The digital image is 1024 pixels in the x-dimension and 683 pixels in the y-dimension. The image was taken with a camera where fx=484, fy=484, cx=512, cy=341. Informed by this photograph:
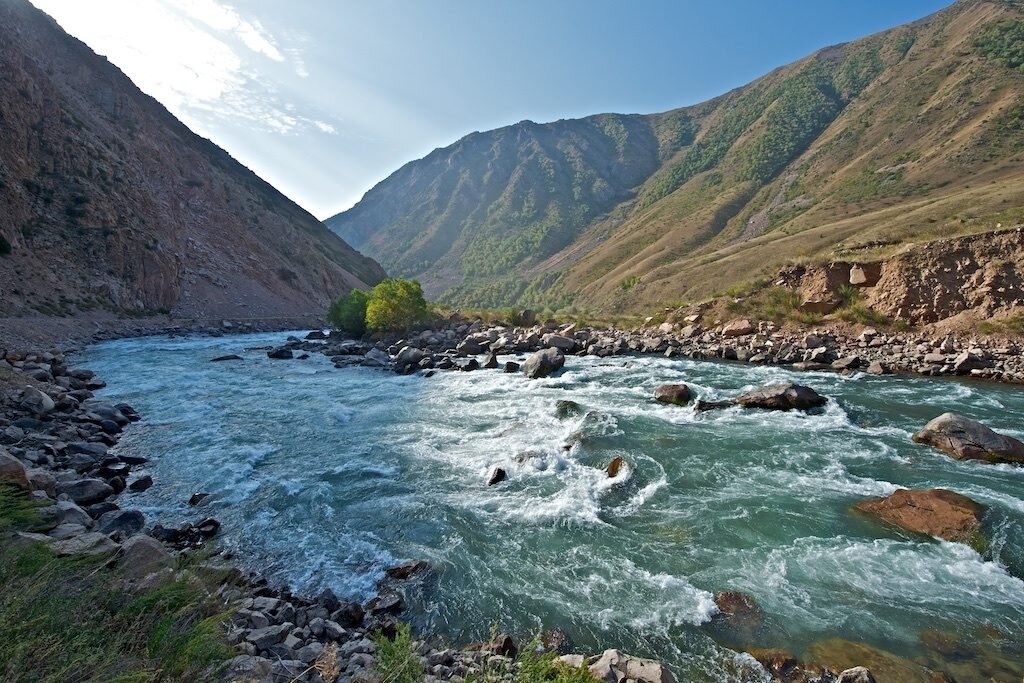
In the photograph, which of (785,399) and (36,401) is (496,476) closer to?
(785,399)

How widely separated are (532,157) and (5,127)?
583ft

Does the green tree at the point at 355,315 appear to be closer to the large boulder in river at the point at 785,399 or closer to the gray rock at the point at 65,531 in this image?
the large boulder in river at the point at 785,399

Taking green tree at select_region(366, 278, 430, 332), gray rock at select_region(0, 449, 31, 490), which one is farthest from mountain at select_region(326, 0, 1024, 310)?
gray rock at select_region(0, 449, 31, 490)

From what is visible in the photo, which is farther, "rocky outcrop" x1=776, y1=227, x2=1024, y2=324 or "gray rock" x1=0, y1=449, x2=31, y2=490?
"rocky outcrop" x1=776, y1=227, x2=1024, y2=324

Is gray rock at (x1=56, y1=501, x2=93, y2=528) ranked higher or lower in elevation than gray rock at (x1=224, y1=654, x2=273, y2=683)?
lower

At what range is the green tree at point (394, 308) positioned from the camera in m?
37.0

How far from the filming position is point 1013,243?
2241cm

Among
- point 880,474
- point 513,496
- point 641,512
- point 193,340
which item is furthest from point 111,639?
point 193,340

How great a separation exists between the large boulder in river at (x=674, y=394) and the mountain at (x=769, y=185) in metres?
18.9

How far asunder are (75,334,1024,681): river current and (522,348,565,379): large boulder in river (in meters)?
4.19

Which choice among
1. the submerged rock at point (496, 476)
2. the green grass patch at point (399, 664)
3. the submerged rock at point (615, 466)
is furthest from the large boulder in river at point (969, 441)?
the green grass patch at point (399, 664)

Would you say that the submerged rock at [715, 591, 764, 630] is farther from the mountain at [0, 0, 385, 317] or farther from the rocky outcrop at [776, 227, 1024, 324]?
the mountain at [0, 0, 385, 317]

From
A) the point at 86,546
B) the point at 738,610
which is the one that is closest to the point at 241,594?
the point at 86,546

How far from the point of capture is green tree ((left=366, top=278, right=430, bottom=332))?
121ft
